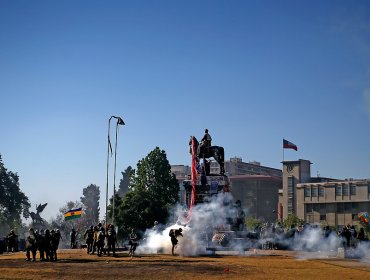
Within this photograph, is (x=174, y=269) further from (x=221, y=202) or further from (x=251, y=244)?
(x=251, y=244)

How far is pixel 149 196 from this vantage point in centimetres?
7431

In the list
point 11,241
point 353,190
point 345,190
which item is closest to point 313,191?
point 345,190

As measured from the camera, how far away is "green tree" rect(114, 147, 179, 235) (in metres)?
71.9

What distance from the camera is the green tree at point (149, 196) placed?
7194 cm

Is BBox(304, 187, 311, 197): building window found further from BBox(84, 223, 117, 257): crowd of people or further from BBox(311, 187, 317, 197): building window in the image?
BBox(84, 223, 117, 257): crowd of people

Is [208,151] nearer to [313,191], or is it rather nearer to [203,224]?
[203,224]

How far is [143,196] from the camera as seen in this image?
242 feet

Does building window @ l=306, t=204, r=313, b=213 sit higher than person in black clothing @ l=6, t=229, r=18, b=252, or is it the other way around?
building window @ l=306, t=204, r=313, b=213

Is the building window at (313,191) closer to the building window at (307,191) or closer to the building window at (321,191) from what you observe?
the building window at (307,191)

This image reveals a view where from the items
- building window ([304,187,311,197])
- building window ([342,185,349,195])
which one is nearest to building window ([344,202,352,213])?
building window ([342,185,349,195])

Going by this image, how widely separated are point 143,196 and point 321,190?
63465mm

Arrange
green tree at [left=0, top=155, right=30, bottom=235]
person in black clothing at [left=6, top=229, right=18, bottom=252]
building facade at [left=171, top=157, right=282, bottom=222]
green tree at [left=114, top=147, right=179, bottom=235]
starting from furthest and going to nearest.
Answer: building facade at [left=171, top=157, right=282, bottom=222] → green tree at [left=0, top=155, right=30, bottom=235] → green tree at [left=114, top=147, right=179, bottom=235] → person in black clothing at [left=6, top=229, right=18, bottom=252]

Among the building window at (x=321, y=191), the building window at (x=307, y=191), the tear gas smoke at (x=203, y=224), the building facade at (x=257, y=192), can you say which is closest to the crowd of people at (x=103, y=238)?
the tear gas smoke at (x=203, y=224)

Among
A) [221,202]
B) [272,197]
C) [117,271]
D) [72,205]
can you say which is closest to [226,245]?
[221,202]
